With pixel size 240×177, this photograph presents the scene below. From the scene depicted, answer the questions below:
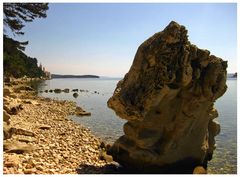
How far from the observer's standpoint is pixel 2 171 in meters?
8.72

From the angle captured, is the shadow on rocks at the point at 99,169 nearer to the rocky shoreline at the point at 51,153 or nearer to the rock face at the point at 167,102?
the rocky shoreline at the point at 51,153

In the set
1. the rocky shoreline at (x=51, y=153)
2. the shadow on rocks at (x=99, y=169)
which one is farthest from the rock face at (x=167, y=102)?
the rocky shoreline at (x=51, y=153)

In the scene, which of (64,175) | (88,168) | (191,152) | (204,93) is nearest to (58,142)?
(88,168)

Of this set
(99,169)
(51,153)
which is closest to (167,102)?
(99,169)

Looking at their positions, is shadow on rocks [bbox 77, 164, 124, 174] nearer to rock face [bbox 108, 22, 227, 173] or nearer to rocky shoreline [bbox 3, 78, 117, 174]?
rocky shoreline [bbox 3, 78, 117, 174]

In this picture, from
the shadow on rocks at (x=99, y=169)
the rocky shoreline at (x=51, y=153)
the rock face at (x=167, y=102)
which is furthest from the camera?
the shadow on rocks at (x=99, y=169)

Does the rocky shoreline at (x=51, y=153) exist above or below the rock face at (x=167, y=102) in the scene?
below

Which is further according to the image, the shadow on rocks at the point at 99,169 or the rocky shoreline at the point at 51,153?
the shadow on rocks at the point at 99,169

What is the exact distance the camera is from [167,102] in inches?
453

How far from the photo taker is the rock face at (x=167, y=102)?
1066 cm

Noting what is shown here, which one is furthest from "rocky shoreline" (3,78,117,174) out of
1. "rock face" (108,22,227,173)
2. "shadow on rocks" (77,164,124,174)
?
"rock face" (108,22,227,173)

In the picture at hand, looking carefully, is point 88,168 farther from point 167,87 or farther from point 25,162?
point 167,87

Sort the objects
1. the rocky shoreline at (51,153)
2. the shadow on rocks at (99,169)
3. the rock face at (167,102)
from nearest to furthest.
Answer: the rocky shoreline at (51,153), the rock face at (167,102), the shadow on rocks at (99,169)

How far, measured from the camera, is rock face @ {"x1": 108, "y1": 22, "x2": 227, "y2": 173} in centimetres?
1066
